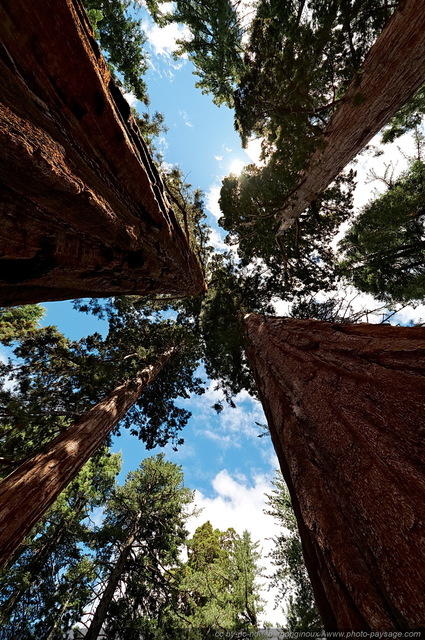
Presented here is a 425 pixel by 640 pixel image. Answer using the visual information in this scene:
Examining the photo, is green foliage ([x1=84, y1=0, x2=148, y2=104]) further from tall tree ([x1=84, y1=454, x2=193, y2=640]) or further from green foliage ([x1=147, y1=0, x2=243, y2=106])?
tall tree ([x1=84, y1=454, x2=193, y2=640])

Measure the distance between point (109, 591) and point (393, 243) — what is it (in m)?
14.3

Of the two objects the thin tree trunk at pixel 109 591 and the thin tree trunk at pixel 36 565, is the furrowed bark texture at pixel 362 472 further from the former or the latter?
the thin tree trunk at pixel 36 565

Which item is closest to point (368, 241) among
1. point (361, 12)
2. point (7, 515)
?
point (361, 12)

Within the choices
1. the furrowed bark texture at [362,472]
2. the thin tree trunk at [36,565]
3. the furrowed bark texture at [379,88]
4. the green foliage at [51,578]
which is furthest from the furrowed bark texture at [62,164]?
the thin tree trunk at [36,565]

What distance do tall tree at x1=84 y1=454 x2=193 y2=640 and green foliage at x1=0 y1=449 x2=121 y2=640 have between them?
2.65ft

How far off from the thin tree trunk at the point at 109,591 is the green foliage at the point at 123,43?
14097mm

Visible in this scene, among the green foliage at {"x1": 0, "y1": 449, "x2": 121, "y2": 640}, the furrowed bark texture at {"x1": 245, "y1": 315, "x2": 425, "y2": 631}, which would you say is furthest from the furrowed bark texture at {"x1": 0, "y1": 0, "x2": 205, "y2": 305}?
the green foliage at {"x1": 0, "y1": 449, "x2": 121, "y2": 640}

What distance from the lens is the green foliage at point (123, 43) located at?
6340 mm

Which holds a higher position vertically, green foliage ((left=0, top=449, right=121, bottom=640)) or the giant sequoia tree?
the giant sequoia tree

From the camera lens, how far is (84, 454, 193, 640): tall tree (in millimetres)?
7700

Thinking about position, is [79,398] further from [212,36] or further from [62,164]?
[212,36]

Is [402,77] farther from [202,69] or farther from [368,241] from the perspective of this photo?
[202,69]

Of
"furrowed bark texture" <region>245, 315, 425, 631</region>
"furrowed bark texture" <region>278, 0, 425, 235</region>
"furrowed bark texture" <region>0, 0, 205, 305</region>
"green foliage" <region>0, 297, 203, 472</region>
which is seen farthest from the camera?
"green foliage" <region>0, 297, 203, 472</region>

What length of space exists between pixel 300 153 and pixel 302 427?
6.11 metres
